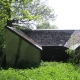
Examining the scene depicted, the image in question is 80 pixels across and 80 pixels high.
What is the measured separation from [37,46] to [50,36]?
8.50m

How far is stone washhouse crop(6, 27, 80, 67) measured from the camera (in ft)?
67.0

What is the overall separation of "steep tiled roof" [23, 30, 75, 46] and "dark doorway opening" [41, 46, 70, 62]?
578mm

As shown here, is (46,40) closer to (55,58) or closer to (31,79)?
(55,58)

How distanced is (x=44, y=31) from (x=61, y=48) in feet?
15.4

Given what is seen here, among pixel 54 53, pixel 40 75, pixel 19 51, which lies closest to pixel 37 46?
pixel 19 51

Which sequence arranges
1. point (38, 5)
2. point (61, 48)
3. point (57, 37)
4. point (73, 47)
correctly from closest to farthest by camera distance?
point (73, 47) < point (61, 48) < point (57, 37) < point (38, 5)

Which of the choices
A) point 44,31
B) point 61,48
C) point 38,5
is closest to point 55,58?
point 61,48

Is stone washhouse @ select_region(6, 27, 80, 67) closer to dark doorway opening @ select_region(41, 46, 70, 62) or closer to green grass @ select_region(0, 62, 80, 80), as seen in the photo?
dark doorway opening @ select_region(41, 46, 70, 62)

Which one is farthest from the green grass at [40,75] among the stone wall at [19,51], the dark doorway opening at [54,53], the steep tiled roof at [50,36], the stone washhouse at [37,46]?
the steep tiled roof at [50,36]

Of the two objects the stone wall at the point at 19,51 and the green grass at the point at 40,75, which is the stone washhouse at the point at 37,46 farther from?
the green grass at the point at 40,75

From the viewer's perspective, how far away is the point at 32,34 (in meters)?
30.0

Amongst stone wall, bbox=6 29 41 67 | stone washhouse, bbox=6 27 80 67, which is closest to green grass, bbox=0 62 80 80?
stone washhouse, bbox=6 27 80 67

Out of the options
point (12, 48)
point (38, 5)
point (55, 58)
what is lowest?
point (55, 58)

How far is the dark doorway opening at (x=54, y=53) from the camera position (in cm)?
2661
